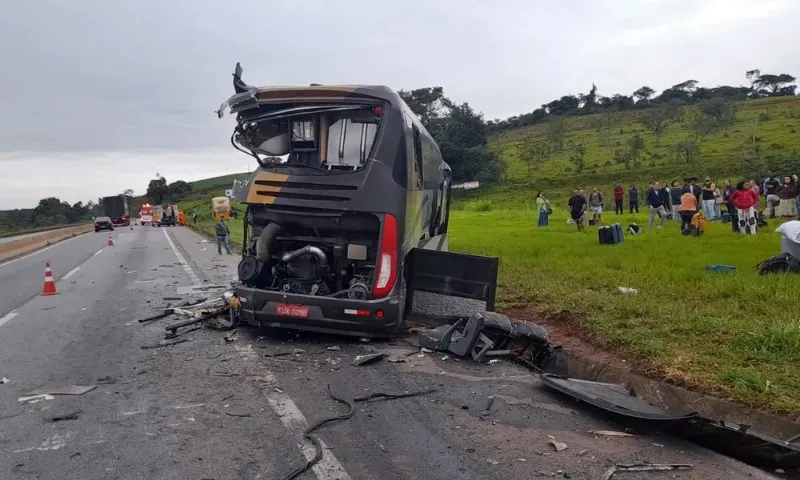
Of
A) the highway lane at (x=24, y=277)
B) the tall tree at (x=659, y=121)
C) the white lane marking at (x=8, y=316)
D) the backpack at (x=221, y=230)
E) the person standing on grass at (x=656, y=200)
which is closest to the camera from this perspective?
the white lane marking at (x=8, y=316)

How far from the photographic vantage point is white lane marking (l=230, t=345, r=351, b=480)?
391 cm

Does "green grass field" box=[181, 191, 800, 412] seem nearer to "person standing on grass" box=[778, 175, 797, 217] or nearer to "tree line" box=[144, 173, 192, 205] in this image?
"person standing on grass" box=[778, 175, 797, 217]

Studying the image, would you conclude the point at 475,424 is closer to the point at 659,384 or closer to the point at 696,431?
the point at 696,431

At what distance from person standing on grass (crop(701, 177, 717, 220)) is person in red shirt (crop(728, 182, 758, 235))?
5.95m

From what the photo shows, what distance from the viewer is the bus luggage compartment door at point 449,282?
7.47 metres

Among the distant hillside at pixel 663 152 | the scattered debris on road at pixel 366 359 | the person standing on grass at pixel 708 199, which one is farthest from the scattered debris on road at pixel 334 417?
the distant hillside at pixel 663 152

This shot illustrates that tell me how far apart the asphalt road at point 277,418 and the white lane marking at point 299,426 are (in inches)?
0.6

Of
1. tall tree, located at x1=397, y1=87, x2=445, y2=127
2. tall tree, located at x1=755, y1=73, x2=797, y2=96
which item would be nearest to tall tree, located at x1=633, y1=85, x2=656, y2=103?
tall tree, located at x1=755, y1=73, x2=797, y2=96

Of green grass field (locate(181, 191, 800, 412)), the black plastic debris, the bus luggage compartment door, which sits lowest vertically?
the black plastic debris

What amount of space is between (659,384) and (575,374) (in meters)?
1.12

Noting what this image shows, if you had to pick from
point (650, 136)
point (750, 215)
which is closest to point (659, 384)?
point (750, 215)

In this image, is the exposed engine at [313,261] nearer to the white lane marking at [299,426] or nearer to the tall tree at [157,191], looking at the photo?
the white lane marking at [299,426]

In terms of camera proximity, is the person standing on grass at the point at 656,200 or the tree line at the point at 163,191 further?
the tree line at the point at 163,191

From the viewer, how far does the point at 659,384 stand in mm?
5805
